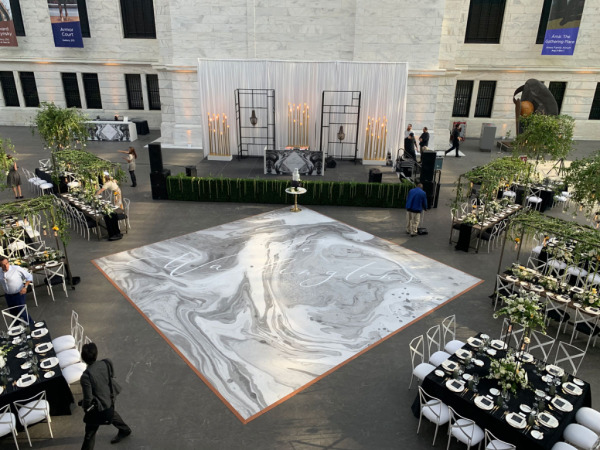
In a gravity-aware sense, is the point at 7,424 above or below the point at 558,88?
below

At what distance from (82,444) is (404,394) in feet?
16.7

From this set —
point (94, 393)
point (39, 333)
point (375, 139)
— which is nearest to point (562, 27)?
point (375, 139)

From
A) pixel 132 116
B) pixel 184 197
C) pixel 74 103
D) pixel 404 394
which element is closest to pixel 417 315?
pixel 404 394

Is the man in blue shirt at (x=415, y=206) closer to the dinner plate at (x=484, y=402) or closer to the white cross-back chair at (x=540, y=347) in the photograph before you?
the white cross-back chair at (x=540, y=347)

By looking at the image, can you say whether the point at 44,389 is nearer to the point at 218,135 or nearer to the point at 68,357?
the point at 68,357

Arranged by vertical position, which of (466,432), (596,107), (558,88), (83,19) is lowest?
(466,432)

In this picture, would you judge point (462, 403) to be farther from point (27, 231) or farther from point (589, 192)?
point (27, 231)

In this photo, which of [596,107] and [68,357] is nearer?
[68,357]

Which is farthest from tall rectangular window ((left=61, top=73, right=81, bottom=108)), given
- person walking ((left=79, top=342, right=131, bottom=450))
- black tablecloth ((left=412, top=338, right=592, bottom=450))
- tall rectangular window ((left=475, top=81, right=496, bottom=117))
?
black tablecloth ((left=412, top=338, right=592, bottom=450))

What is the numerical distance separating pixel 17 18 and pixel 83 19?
4.02m

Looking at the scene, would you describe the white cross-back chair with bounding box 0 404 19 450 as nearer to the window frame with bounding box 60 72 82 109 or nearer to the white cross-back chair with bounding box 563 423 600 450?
the white cross-back chair with bounding box 563 423 600 450

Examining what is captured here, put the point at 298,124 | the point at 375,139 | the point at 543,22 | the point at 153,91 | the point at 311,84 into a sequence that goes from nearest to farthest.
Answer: the point at 311,84 → the point at 375,139 → the point at 298,124 → the point at 543,22 → the point at 153,91

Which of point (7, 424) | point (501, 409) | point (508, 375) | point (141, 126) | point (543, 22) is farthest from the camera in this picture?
point (141, 126)

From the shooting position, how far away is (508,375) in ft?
22.3
